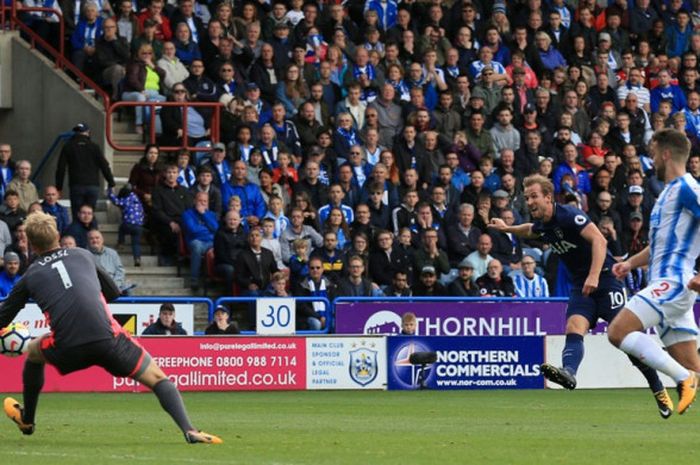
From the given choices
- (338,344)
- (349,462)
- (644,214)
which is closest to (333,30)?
(644,214)

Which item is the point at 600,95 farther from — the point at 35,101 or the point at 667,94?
the point at 35,101

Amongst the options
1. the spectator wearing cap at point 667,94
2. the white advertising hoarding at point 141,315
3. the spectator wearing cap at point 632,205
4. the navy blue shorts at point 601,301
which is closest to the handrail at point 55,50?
the white advertising hoarding at point 141,315

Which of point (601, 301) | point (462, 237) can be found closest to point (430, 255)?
point (462, 237)

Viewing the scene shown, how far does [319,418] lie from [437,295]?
9692 millimetres

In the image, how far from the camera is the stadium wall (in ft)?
88.8

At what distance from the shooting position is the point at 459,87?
93.9 ft

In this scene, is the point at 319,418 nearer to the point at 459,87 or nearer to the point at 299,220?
the point at 299,220

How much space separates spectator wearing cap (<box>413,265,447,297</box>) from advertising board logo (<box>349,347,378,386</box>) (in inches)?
129

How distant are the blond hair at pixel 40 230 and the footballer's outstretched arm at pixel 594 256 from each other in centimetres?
546

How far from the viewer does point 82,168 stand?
24.9m

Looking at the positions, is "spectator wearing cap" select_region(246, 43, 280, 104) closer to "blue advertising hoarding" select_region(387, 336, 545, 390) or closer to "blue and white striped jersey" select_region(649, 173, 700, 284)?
"blue advertising hoarding" select_region(387, 336, 545, 390)

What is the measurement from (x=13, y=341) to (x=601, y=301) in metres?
5.62

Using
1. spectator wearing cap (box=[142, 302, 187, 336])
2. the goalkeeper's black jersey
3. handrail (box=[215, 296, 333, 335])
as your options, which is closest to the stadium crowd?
handrail (box=[215, 296, 333, 335])

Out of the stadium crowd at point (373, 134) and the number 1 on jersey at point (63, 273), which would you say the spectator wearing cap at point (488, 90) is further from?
the number 1 on jersey at point (63, 273)
